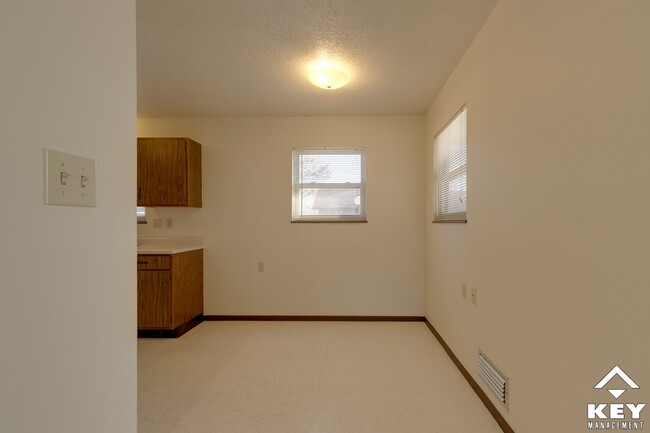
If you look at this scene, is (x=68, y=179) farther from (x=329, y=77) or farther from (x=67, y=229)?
(x=329, y=77)

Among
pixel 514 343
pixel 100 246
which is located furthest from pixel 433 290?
pixel 100 246

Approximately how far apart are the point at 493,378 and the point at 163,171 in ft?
12.1

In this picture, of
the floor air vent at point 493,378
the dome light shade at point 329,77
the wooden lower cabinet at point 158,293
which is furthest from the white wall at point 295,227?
the floor air vent at point 493,378

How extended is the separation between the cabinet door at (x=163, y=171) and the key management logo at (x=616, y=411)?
12.0 feet

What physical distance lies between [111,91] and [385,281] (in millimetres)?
3405

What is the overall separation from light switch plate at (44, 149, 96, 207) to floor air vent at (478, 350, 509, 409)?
2.13 metres

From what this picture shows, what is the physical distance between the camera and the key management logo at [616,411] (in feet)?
3.28

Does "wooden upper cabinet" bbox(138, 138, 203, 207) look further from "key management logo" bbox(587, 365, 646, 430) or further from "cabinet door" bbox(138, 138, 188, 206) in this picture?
"key management logo" bbox(587, 365, 646, 430)

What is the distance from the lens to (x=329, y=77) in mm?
2574

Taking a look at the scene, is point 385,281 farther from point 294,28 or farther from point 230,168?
point 294,28

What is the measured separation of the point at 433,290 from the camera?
→ 11.1 feet

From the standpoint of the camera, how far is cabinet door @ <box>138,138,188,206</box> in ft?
11.6

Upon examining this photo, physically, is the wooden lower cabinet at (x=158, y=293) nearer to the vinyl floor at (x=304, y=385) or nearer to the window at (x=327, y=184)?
the vinyl floor at (x=304, y=385)

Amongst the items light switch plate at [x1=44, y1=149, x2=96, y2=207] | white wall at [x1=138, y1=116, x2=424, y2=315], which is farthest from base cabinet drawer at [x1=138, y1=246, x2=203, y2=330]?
light switch plate at [x1=44, y1=149, x2=96, y2=207]
